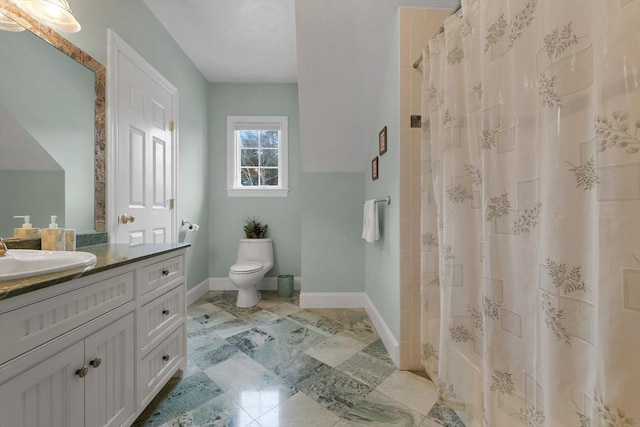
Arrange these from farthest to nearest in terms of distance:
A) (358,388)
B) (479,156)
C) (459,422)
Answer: (358,388), (459,422), (479,156)

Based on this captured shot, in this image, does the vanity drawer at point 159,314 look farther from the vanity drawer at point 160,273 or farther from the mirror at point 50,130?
the mirror at point 50,130

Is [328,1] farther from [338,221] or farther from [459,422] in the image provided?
[459,422]

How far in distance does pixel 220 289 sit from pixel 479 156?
2.87m

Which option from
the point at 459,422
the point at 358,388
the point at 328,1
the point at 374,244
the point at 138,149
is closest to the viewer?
the point at 459,422

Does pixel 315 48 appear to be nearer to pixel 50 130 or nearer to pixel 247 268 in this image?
pixel 50 130

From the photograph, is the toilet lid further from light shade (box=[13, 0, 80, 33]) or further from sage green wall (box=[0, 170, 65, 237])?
light shade (box=[13, 0, 80, 33])

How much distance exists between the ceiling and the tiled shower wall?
121 mm

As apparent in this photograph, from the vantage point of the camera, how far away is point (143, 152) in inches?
73.2

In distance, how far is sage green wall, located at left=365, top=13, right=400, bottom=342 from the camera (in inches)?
60.4

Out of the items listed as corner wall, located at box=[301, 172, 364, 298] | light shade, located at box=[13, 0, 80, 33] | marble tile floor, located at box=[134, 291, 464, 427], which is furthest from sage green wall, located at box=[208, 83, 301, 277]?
light shade, located at box=[13, 0, 80, 33]

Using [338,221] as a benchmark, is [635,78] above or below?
above

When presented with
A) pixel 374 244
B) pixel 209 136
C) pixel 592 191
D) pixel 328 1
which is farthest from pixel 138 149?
pixel 592 191

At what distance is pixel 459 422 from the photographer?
111cm

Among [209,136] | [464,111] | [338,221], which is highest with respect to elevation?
[209,136]
